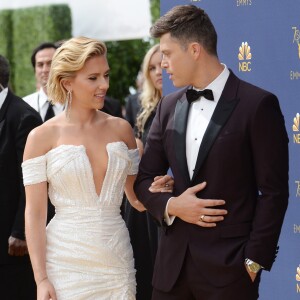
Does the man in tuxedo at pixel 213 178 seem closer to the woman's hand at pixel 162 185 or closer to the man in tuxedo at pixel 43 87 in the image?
the woman's hand at pixel 162 185

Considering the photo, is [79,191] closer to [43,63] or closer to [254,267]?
[254,267]

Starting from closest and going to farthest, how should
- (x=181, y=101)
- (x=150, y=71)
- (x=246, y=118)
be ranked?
1. (x=246, y=118)
2. (x=181, y=101)
3. (x=150, y=71)

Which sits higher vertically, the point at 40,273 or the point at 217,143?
the point at 217,143

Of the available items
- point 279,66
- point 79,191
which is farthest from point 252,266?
point 279,66

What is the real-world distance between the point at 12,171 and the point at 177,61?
1.98m

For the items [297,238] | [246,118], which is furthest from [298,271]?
[246,118]

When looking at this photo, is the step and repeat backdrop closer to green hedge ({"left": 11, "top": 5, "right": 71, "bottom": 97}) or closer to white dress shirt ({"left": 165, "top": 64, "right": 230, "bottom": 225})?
white dress shirt ({"left": 165, "top": 64, "right": 230, "bottom": 225})

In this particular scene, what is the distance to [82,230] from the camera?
4.21 meters

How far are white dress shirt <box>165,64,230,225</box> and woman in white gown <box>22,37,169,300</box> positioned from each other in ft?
1.42

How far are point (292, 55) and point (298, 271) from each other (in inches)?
49.6

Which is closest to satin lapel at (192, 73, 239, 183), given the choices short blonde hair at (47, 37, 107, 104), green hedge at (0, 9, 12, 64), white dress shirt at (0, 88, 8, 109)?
short blonde hair at (47, 37, 107, 104)

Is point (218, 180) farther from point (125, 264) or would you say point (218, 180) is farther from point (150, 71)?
point (150, 71)

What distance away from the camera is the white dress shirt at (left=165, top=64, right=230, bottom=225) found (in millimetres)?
3881

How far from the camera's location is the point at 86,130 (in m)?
4.29
